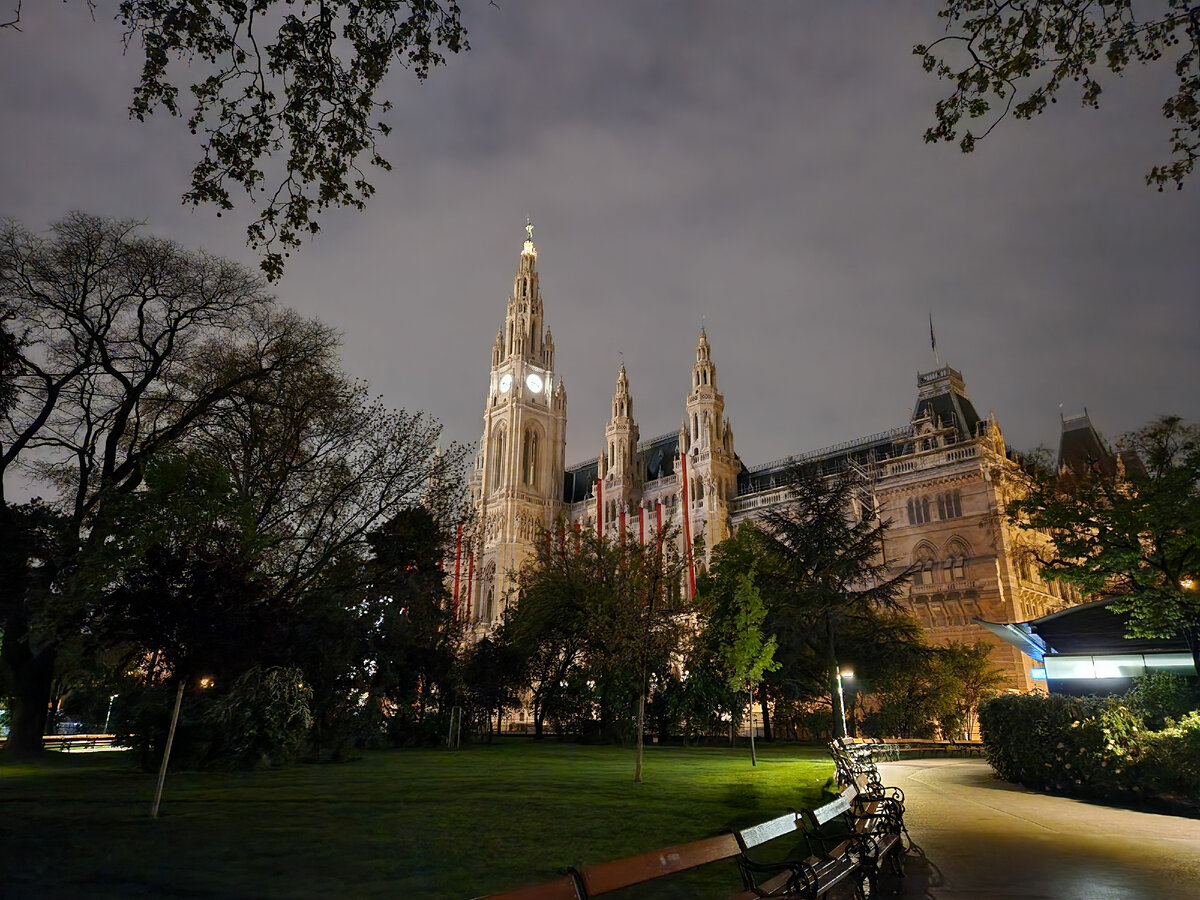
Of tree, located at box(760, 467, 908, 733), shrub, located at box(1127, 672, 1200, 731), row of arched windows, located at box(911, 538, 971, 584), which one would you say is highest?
row of arched windows, located at box(911, 538, 971, 584)

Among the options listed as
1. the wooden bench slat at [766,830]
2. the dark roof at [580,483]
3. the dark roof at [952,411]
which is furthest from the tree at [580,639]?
the dark roof at [580,483]

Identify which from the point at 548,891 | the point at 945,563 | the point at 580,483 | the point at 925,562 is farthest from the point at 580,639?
A: the point at 580,483

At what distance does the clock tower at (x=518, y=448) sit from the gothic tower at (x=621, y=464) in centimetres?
643

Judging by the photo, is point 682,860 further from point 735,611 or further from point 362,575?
point 362,575

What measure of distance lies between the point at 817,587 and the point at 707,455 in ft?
116

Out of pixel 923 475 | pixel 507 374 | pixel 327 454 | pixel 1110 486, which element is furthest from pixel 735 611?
pixel 507 374

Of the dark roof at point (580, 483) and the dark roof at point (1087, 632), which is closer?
the dark roof at point (1087, 632)

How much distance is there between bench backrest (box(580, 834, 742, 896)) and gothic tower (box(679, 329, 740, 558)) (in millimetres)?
56651

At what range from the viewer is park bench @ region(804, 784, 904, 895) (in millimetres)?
6531

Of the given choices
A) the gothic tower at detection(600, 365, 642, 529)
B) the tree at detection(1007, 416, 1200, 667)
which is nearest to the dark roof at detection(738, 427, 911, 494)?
the gothic tower at detection(600, 365, 642, 529)

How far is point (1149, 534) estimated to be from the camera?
19.5m

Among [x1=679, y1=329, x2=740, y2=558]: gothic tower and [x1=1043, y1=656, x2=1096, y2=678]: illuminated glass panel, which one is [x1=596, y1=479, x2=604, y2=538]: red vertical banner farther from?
[x1=1043, y1=656, x2=1096, y2=678]: illuminated glass panel

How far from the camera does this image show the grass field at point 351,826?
684cm

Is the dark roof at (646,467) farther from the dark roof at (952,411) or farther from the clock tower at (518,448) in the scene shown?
the dark roof at (952,411)
